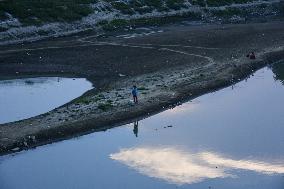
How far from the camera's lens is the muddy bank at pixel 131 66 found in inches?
1479

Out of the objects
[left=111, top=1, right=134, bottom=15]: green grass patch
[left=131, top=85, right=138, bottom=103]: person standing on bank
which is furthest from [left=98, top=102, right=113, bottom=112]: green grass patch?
[left=111, top=1, right=134, bottom=15]: green grass patch

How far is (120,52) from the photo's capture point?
6191 cm

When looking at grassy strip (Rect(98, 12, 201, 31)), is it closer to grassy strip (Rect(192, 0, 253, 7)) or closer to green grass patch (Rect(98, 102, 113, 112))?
grassy strip (Rect(192, 0, 253, 7))

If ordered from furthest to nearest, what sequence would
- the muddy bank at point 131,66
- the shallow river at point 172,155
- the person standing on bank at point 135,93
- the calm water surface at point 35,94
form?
the calm water surface at point 35,94 < the person standing on bank at point 135,93 < the muddy bank at point 131,66 < the shallow river at point 172,155

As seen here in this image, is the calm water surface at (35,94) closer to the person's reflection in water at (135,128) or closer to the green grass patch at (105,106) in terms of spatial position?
the green grass patch at (105,106)

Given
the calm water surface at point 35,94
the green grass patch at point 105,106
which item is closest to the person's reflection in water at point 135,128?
the green grass patch at point 105,106

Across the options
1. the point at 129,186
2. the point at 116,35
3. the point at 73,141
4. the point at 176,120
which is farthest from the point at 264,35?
the point at 129,186

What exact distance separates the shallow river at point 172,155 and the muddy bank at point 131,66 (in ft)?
5.10

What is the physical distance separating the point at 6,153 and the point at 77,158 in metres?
4.09

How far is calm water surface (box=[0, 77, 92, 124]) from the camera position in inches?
1624

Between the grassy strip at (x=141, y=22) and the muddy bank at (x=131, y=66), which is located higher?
the grassy strip at (x=141, y=22)

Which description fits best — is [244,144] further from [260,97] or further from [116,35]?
[116,35]

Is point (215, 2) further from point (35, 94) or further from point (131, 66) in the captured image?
point (35, 94)

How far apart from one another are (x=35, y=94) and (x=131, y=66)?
1190 centimetres
